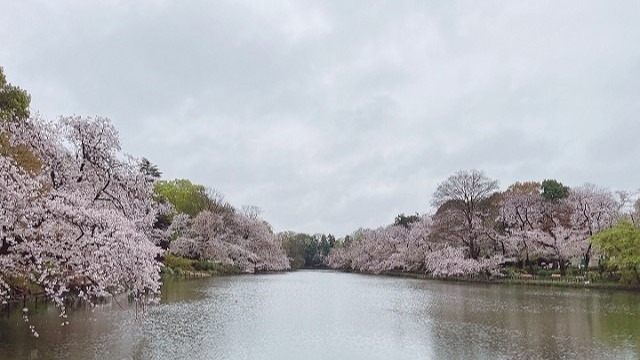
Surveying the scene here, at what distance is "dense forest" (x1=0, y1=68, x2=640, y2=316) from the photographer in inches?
432

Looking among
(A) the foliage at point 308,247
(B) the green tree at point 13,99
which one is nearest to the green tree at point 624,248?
(B) the green tree at point 13,99

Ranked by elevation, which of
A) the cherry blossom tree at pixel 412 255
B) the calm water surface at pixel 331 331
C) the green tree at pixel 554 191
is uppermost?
the green tree at pixel 554 191

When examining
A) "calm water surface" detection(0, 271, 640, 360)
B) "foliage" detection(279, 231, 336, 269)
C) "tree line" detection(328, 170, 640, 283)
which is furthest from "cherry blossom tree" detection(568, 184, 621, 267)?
"foliage" detection(279, 231, 336, 269)

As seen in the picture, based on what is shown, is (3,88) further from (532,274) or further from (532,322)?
(532,274)

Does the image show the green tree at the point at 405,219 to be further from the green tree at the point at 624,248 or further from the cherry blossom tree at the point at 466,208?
the green tree at the point at 624,248

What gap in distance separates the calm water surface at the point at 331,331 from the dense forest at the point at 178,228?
137cm

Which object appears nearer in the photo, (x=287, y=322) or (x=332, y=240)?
(x=287, y=322)

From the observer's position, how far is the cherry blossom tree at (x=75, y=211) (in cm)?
1039

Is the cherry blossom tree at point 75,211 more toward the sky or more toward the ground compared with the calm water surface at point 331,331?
more toward the sky

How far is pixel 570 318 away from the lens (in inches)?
799

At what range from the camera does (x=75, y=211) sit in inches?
415

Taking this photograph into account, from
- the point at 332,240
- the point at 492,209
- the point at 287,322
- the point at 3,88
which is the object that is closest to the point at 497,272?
the point at 492,209

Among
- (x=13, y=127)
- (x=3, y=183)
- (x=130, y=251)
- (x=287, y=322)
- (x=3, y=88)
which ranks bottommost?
(x=287, y=322)

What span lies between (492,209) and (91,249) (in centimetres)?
4773
